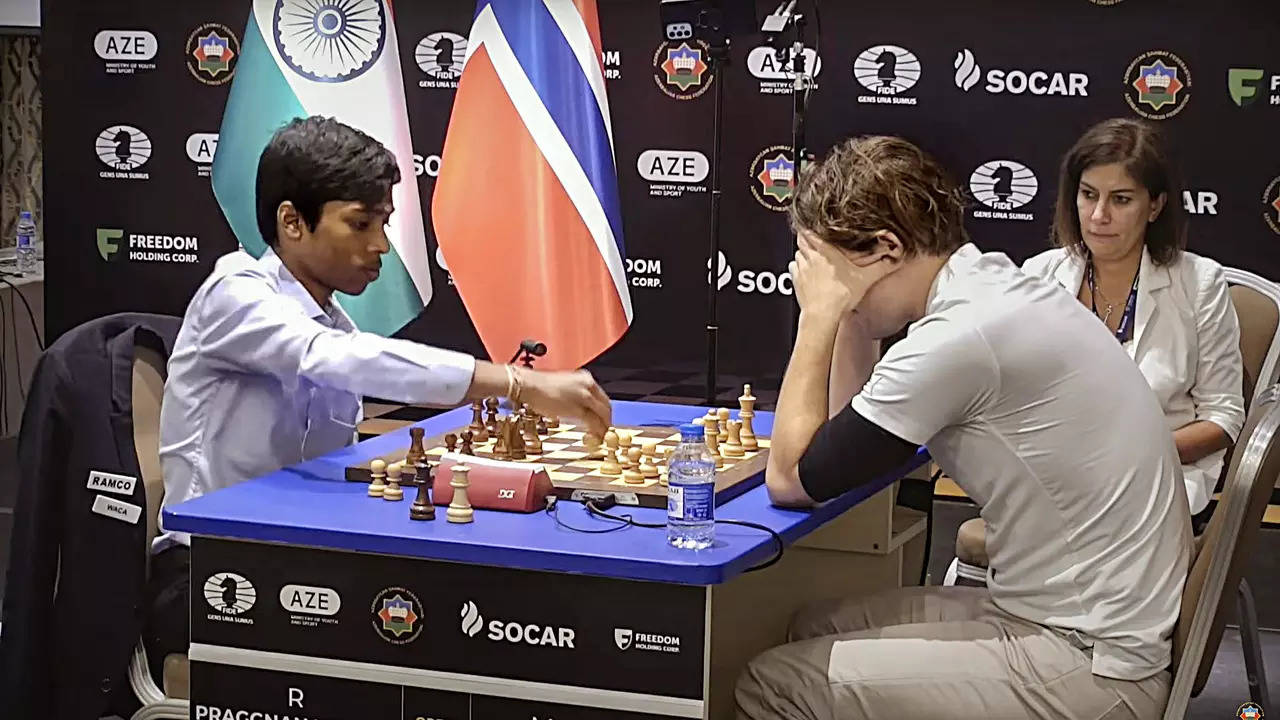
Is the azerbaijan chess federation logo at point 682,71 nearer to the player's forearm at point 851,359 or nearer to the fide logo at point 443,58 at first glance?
the fide logo at point 443,58

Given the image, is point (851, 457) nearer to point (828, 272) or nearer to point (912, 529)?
point (828, 272)

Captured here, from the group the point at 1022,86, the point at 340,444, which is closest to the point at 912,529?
the point at 340,444

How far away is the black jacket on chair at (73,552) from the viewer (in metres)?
2.62

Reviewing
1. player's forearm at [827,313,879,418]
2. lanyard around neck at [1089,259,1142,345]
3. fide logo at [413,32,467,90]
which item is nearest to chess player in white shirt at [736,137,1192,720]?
player's forearm at [827,313,879,418]

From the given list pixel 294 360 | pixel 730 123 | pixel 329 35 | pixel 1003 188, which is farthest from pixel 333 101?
pixel 294 360

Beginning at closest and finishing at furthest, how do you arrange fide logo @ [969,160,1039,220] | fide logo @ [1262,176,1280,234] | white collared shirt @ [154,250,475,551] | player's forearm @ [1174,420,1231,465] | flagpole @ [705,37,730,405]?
white collared shirt @ [154,250,475,551] → player's forearm @ [1174,420,1231,465] → flagpole @ [705,37,730,405] → fide logo @ [1262,176,1280,234] → fide logo @ [969,160,1039,220]

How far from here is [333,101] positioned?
19.4 ft

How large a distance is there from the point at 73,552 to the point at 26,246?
4.78 m

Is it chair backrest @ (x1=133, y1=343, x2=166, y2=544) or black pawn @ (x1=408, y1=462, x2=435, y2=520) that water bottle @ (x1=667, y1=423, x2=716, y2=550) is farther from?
chair backrest @ (x1=133, y1=343, x2=166, y2=544)

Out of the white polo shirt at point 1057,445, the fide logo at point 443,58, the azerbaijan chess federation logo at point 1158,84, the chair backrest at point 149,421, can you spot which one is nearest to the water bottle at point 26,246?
the fide logo at point 443,58

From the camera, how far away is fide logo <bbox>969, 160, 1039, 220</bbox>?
5262mm

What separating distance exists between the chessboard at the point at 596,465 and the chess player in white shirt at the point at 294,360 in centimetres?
11

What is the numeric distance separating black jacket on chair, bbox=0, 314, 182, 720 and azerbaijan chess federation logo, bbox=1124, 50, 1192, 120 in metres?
3.62

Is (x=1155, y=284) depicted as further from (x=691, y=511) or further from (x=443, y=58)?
(x=443, y=58)
